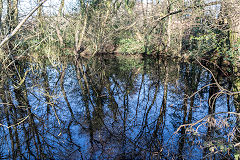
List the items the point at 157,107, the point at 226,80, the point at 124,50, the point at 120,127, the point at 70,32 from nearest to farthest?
the point at 120,127, the point at 157,107, the point at 226,80, the point at 70,32, the point at 124,50

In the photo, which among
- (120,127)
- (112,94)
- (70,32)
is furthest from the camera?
(70,32)

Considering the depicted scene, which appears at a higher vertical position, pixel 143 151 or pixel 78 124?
pixel 78 124

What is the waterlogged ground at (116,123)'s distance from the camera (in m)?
3.08

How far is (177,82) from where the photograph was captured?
782 cm

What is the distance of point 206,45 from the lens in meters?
11.6

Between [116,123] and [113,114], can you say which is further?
[113,114]

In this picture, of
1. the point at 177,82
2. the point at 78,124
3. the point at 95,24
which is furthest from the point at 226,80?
the point at 95,24

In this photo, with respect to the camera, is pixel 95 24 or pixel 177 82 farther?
pixel 95 24

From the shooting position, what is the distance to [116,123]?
4.36 meters

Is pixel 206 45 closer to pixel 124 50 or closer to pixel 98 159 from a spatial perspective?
pixel 124 50

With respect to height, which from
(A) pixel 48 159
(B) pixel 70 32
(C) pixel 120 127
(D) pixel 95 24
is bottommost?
(A) pixel 48 159

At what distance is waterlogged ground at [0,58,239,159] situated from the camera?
3.08 metres

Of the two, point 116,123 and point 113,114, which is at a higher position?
point 113,114

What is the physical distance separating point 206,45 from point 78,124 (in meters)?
10.2
